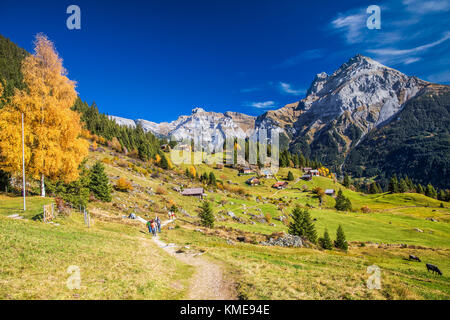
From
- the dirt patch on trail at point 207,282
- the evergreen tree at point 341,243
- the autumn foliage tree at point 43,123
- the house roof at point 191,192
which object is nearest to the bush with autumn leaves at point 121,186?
the house roof at point 191,192

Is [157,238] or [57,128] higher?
[57,128]

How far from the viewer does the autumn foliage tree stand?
25953 millimetres

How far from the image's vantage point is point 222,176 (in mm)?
147000

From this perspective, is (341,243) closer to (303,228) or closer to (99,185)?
(303,228)

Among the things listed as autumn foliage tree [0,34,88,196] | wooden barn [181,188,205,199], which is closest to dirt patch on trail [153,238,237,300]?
autumn foliage tree [0,34,88,196]

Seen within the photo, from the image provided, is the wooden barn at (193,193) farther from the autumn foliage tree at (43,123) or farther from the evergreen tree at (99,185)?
the autumn foliage tree at (43,123)

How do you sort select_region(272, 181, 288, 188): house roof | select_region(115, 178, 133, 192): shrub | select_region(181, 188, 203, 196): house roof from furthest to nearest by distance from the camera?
select_region(272, 181, 288, 188): house roof → select_region(181, 188, 203, 196): house roof → select_region(115, 178, 133, 192): shrub

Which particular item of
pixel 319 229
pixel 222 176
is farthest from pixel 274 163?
pixel 319 229

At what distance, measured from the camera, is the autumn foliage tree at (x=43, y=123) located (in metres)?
26.0

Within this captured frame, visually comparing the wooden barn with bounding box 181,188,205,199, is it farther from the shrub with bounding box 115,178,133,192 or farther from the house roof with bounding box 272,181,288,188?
the house roof with bounding box 272,181,288,188
